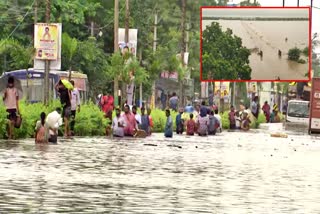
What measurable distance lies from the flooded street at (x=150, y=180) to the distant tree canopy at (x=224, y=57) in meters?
53.8

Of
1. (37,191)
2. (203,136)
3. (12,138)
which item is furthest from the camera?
(203,136)

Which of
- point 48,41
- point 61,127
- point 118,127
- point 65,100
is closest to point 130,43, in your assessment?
point 48,41

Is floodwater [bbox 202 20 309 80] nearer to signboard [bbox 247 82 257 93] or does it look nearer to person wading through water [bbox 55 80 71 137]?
signboard [bbox 247 82 257 93]

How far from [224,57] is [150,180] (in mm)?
66385

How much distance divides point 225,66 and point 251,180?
65554 mm

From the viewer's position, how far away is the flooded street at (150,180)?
14.2 m

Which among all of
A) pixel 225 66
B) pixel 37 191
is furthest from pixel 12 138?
pixel 225 66

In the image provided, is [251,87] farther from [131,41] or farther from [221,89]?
[131,41]

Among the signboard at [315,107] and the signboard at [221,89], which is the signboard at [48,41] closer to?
the signboard at [315,107]

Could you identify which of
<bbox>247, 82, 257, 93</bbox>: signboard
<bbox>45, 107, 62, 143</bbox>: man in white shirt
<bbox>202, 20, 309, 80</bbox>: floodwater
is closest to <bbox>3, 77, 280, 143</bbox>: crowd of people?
<bbox>45, 107, 62, 143</bbox>: man in white shirt

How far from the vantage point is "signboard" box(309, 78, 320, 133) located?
57031mm

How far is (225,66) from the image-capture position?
8475 cm

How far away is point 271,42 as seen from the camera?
8688 cm

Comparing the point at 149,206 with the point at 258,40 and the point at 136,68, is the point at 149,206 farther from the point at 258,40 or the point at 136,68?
the point at 258,40
